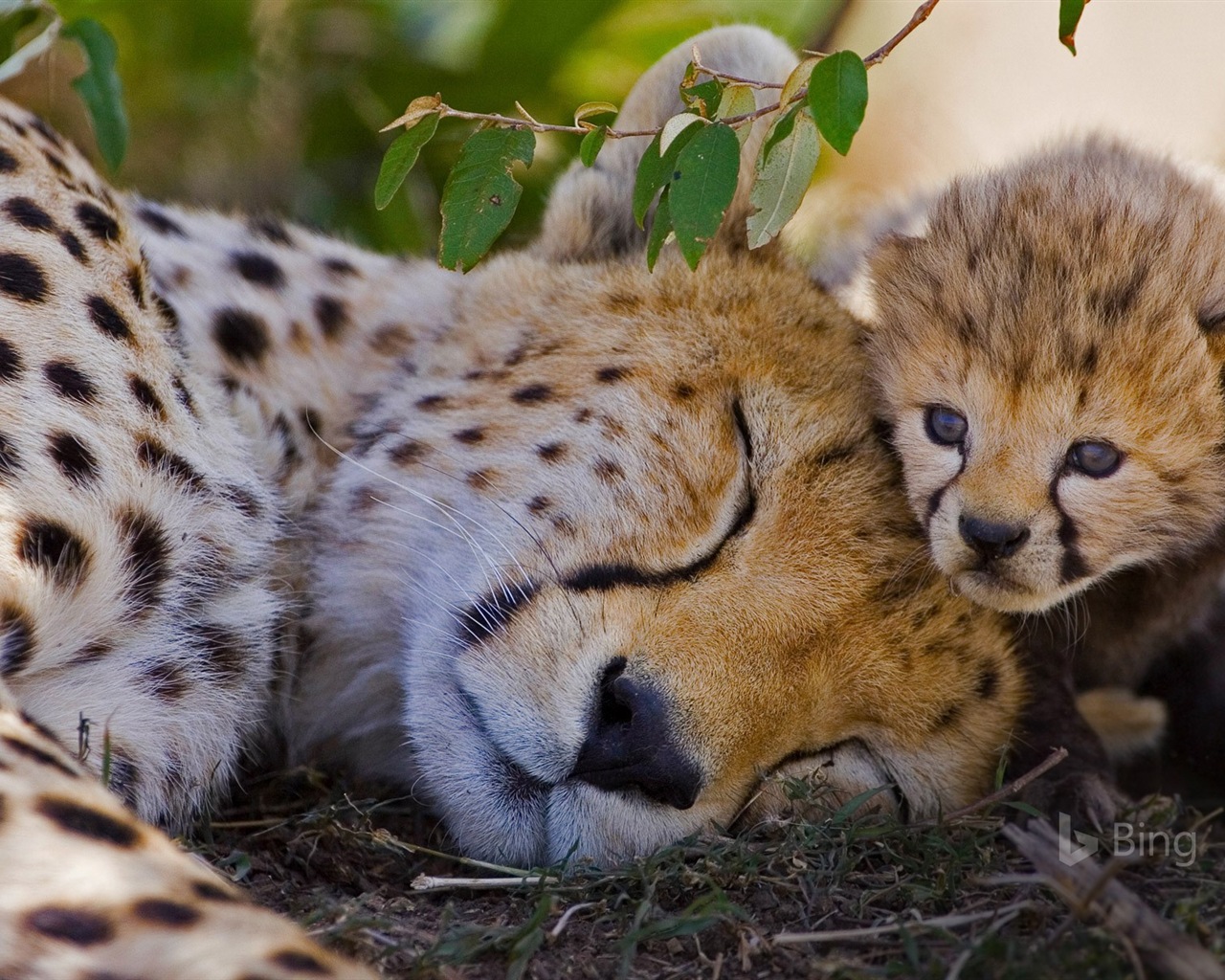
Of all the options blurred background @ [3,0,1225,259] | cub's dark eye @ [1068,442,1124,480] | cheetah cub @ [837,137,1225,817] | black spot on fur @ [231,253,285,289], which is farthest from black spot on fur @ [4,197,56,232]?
blurred background @ [3,0,1225,259]

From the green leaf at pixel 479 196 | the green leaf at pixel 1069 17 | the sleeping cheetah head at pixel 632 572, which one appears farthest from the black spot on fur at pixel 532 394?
the green leaf at pixel 1069 17

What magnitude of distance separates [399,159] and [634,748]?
2.70 ft

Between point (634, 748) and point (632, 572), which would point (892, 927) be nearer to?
point (634, 748)

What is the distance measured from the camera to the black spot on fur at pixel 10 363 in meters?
1.79

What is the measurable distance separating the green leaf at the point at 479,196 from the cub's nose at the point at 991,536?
69 centimetres

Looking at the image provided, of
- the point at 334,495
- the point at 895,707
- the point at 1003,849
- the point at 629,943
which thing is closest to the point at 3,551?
the point at 334,495

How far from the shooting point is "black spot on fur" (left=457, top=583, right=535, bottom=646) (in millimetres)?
1857

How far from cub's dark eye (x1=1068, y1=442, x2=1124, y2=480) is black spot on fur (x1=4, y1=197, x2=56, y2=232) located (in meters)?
1.38

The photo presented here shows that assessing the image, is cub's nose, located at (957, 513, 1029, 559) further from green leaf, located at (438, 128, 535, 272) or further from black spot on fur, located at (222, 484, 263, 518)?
black spot on fur, located at (222, 484, 263, 518)

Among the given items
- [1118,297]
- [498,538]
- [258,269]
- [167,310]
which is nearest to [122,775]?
[498,538]

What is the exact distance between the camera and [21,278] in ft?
6.17

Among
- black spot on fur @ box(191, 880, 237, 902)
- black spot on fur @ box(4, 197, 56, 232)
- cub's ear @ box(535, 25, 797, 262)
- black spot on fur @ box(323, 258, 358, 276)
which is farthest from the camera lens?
black spot on fur @ box(323, 258, 358, 276)

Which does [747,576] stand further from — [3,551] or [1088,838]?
[3,551]

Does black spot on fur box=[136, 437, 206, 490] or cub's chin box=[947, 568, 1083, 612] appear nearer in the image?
cub's chin box=[947, 568, 1083, 612]
